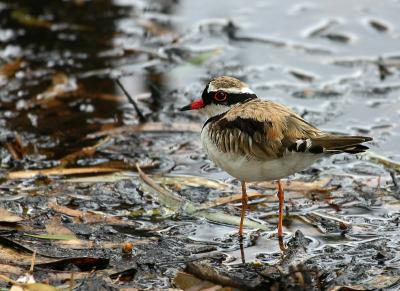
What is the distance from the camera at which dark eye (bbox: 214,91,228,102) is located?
6.75m

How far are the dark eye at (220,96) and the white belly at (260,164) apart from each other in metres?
0.43

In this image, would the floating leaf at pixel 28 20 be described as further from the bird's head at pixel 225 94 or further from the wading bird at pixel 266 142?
the wading bird at pixel 266 142

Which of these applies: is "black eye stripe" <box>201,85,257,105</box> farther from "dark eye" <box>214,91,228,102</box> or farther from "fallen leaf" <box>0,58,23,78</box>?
"fallen leaf" <box>0,58,23,78</box>

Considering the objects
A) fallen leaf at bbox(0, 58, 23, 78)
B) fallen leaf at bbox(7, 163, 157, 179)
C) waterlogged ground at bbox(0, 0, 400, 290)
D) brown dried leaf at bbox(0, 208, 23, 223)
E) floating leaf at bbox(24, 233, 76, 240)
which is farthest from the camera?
fallen leaf at bbox(0, 58, 23, 78)

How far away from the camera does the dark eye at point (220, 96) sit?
675 centimetres

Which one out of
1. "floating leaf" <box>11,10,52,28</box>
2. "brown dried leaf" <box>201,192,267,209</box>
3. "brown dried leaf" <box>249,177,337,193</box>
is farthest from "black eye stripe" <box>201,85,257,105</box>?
"floating leaf" <box>11,10,52,28</box>

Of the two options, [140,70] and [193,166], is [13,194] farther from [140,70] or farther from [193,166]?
[140,70]

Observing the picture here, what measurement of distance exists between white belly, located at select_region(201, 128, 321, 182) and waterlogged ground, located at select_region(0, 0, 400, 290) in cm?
55

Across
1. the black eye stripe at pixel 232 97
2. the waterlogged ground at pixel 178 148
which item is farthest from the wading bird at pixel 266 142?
the waterlogged ground at pixel 178 148

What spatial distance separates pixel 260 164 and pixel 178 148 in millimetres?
2460

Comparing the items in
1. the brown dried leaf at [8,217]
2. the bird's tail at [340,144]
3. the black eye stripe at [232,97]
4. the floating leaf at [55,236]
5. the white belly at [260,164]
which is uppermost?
the black eye stripe at [232,97]

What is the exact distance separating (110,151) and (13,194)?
1.34 m

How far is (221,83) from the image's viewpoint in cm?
677

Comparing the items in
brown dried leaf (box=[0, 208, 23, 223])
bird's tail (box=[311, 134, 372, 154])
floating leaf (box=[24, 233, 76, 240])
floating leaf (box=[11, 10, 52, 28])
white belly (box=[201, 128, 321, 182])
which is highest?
floating leaf (box=[11, 10, 52, 28])
